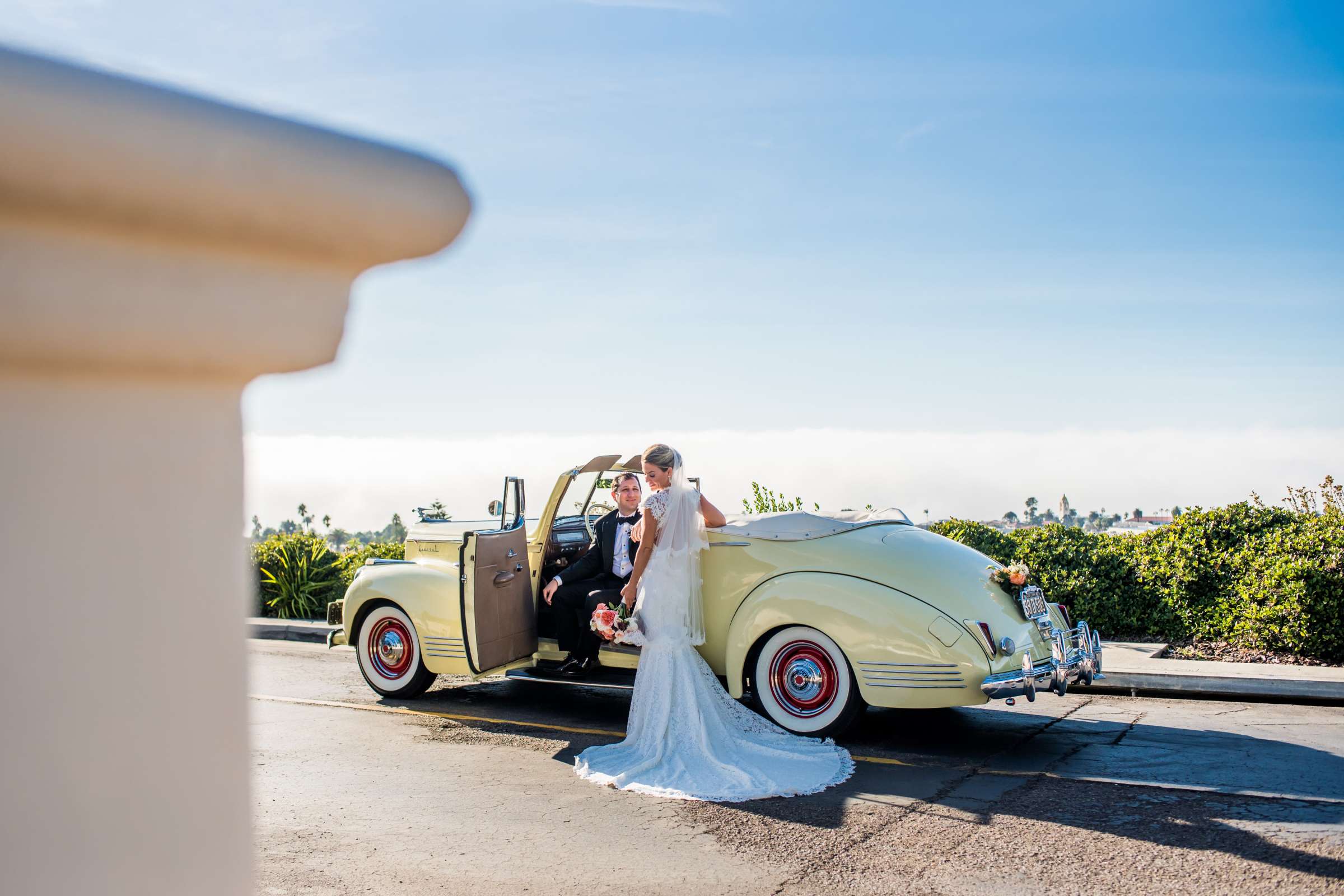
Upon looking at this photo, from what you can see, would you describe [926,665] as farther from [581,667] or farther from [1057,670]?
[581,667]

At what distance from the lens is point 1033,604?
285 inches

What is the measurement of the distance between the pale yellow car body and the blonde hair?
2.32ft

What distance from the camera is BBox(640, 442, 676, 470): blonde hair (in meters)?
7.06

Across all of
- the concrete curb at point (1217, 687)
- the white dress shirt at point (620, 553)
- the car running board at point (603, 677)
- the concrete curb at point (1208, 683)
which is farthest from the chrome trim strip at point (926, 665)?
the concrete curb at point (1217, 687)

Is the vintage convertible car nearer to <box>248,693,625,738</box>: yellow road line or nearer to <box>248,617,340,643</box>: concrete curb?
<box>248,693,625,738</box>: yellow road line

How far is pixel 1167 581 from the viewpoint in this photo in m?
11.0

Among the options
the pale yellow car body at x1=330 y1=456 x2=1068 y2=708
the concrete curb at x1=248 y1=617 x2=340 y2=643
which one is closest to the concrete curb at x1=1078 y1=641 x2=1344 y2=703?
the pale yellow car body at x1=330 y1=456 x2=1068 y2=708

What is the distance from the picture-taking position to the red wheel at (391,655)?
336 inches

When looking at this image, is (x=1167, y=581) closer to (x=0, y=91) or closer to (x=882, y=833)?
(x=882, y=833)

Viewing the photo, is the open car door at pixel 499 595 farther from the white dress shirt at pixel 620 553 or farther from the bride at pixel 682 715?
the bride at pixel 682 715

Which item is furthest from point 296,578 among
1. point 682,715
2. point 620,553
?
point 682,715

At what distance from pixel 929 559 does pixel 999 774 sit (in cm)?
143

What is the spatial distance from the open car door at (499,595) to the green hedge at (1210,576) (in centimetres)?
592

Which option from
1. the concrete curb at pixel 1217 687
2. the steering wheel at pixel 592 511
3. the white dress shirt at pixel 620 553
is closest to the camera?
the white dress shirt at pixel 620 553
